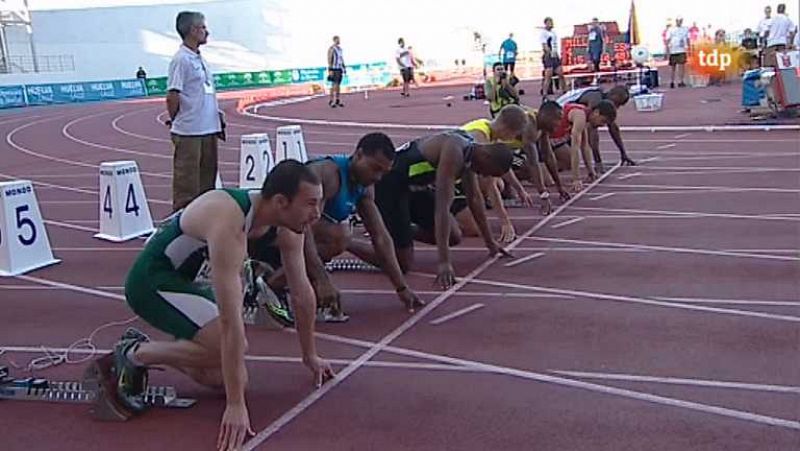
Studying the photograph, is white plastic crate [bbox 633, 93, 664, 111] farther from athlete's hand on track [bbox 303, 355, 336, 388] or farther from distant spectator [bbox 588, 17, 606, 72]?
athlete's hand on track [bbox 303, 355, 336, 388]

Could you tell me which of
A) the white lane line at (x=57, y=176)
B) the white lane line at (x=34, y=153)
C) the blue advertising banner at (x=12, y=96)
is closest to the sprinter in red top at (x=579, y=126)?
the white lane line at (x=34, y=153)

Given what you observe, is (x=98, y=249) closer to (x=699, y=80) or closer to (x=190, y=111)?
(x=190, y=111)

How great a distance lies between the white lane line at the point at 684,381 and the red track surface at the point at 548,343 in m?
0.01

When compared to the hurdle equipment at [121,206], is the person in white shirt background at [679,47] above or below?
above

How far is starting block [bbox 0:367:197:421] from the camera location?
4.25 m

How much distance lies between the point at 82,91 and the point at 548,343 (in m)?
39.3

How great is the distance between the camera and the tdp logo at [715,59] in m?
25.7

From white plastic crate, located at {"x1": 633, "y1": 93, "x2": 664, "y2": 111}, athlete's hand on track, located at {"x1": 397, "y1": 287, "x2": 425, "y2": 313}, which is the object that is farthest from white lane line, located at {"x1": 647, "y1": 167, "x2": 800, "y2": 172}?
white plastic crate, located at {"x1": 633, "y1": 93, "x2": 664, "y2": 111}

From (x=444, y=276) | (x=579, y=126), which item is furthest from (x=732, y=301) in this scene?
(x=579, y=126)

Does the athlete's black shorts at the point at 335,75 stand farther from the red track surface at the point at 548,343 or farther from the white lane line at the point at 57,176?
the red track surface at the point at 548,343

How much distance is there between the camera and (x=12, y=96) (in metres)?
37.6

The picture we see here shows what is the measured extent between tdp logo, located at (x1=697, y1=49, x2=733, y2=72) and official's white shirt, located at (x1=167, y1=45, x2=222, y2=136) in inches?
825

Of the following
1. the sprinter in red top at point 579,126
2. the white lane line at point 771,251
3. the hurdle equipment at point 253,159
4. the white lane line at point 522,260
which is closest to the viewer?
the white lane line at point 771,251

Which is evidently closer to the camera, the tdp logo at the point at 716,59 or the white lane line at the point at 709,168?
the white lane line at the point at 709,168
